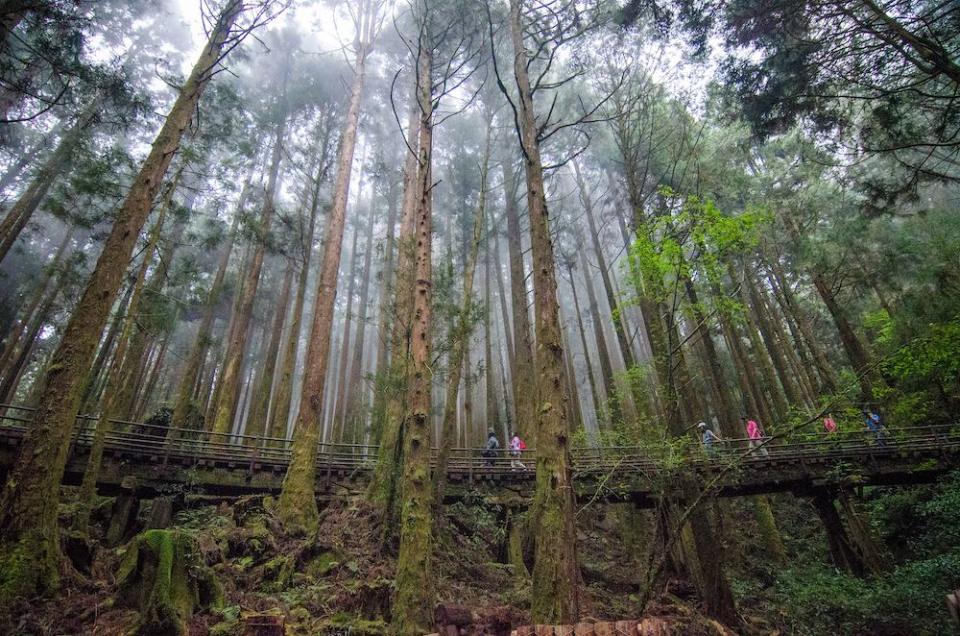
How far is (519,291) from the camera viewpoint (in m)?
14.0

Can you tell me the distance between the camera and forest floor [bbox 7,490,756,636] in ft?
12.6

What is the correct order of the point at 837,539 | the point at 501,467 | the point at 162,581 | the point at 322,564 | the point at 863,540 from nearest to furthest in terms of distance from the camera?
the point at 162,581 → the point at 322,564 → the point at 863,540 → the point at 837,539 → the point at 501,467

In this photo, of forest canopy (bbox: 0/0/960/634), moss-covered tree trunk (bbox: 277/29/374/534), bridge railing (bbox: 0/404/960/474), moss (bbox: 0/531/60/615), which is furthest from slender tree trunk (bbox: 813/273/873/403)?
moss (bbox: 0/531/60/615)

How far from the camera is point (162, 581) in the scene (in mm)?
3771

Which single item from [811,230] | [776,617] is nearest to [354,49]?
[811,230]

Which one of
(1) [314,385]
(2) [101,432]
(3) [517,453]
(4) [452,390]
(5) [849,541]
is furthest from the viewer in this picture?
(3) [517,453]

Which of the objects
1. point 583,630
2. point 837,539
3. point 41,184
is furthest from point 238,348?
point 837,539

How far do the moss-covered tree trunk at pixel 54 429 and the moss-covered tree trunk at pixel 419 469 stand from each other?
3.40 meters

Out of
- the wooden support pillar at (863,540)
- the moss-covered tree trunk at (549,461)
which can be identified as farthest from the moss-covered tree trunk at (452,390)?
the wooden support pillar at (863,540)

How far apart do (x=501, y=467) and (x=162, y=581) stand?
26.5ft

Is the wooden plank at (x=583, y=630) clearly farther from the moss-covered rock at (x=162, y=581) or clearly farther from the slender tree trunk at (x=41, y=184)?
the slender tree trunk at (x=41, y=184)

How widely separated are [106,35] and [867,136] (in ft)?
87.6

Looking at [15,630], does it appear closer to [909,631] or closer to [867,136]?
[909,631]

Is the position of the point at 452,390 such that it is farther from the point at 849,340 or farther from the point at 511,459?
the point at 849,340
